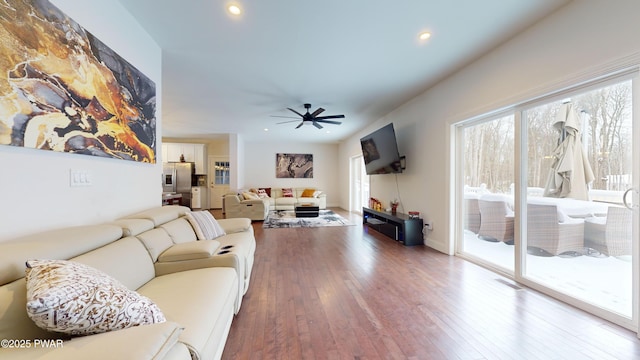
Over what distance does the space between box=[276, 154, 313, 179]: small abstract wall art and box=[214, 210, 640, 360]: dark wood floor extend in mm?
6396

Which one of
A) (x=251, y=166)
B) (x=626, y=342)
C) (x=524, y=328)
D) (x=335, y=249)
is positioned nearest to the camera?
(x=626, y=342)

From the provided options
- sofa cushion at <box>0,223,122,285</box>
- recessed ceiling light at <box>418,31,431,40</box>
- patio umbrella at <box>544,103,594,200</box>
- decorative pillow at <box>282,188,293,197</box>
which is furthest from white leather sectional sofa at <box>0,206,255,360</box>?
decorative pillow at <box>282,188,293,197</box>

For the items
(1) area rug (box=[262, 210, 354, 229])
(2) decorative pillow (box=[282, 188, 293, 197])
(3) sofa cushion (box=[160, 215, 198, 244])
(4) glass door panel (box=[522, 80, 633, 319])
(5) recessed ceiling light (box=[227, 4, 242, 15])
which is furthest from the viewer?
(2) decorative pillow (box=[282, 188, 293, 197])

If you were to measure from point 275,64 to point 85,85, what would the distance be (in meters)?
1.95

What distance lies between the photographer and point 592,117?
2066 millimetres

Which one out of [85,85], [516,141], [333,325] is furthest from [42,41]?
[516,141]

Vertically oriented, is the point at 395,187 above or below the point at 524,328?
above

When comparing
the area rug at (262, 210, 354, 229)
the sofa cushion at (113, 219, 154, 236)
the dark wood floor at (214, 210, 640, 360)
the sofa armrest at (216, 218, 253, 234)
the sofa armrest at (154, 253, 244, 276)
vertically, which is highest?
the sofa cushion at (113, 219, 154, 236)

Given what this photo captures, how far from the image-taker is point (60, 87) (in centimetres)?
153

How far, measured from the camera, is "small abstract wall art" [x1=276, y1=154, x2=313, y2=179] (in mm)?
9352

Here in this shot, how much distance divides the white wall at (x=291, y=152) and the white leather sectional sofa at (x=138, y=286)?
22.5 ft

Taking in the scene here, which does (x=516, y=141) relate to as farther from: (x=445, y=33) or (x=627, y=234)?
(x=445, y=33)

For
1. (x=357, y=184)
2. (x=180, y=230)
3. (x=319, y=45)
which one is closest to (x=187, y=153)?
(x=357, y=184)

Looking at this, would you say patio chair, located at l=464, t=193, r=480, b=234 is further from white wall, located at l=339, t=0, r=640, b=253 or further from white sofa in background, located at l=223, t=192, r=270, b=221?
white sofa in background, located at l=223, t=192, r=270, b=221
